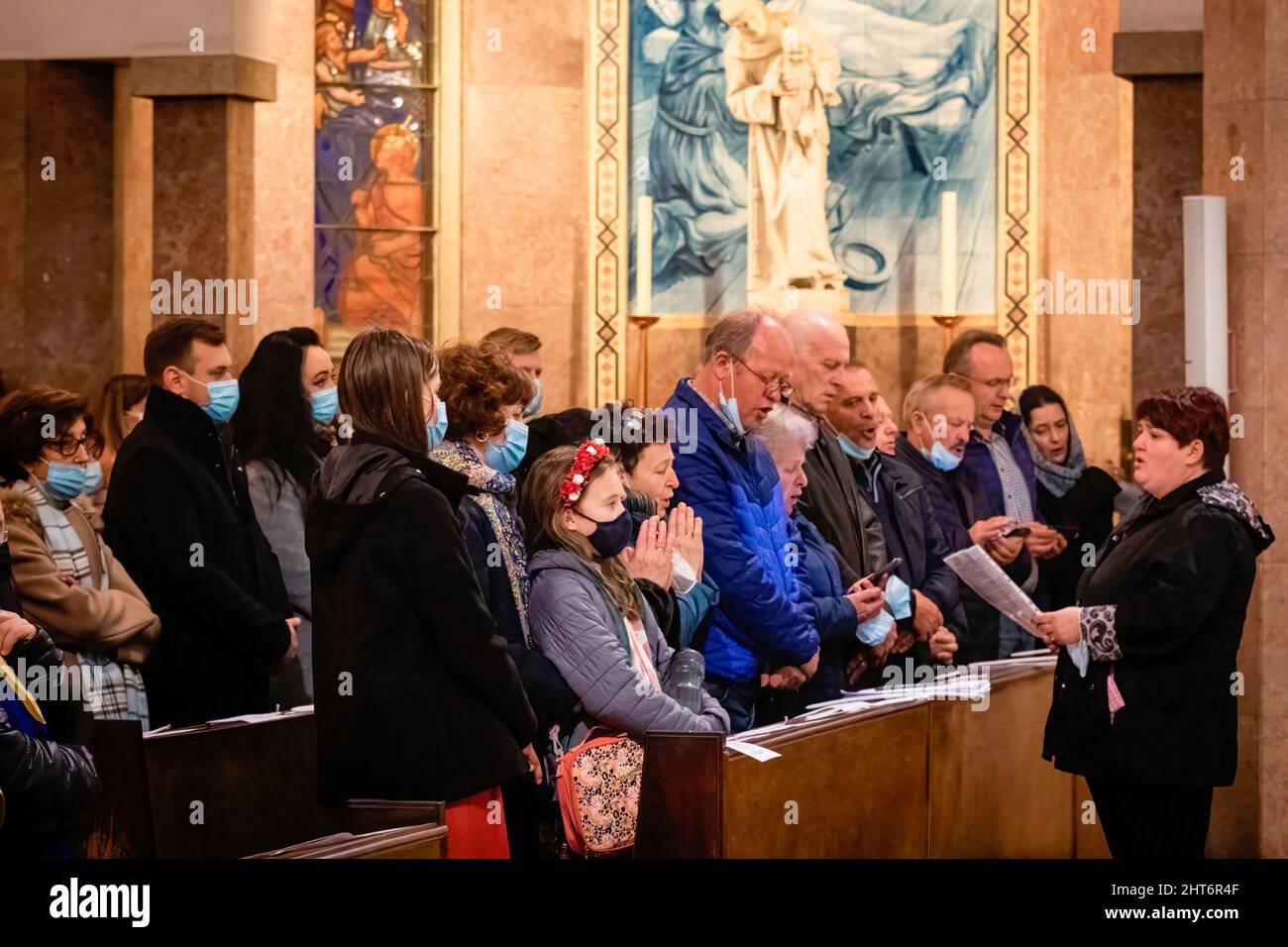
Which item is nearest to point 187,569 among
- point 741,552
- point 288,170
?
point 741,552

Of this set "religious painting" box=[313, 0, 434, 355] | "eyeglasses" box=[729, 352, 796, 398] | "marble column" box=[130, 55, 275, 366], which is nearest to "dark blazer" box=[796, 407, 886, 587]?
"eyeglasses" box=[729, 352, 796, 398]

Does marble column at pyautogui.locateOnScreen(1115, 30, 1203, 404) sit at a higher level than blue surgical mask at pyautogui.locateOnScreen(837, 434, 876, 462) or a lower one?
higher

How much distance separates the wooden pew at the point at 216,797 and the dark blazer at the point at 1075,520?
3.38 meters

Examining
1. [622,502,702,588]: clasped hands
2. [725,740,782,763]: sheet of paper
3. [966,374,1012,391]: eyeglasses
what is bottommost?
[725,740,782,763]: sheet of paper

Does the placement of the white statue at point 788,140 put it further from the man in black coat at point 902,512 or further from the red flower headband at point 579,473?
the red flower headband at point 579,473

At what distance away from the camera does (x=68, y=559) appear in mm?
5770

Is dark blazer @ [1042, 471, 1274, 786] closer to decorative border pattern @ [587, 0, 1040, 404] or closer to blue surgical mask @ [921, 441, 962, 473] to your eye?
blue surgical mask @ [921, 441, 962, 473]

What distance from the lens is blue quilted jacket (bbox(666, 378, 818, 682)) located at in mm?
5883

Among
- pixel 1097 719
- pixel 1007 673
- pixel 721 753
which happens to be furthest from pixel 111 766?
pixel 1007 673

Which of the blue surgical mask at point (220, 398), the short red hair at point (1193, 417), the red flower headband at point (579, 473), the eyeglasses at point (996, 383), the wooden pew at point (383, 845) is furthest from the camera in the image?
the eyeglasses at point (996, 383)

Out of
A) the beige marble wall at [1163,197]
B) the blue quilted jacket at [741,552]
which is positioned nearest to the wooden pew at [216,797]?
the blue quilted jacket at [741,552]

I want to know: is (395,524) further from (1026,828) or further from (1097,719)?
(1026,828)

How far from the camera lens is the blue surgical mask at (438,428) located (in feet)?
17.1

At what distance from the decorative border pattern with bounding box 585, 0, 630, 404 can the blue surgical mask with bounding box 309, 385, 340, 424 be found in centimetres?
460
